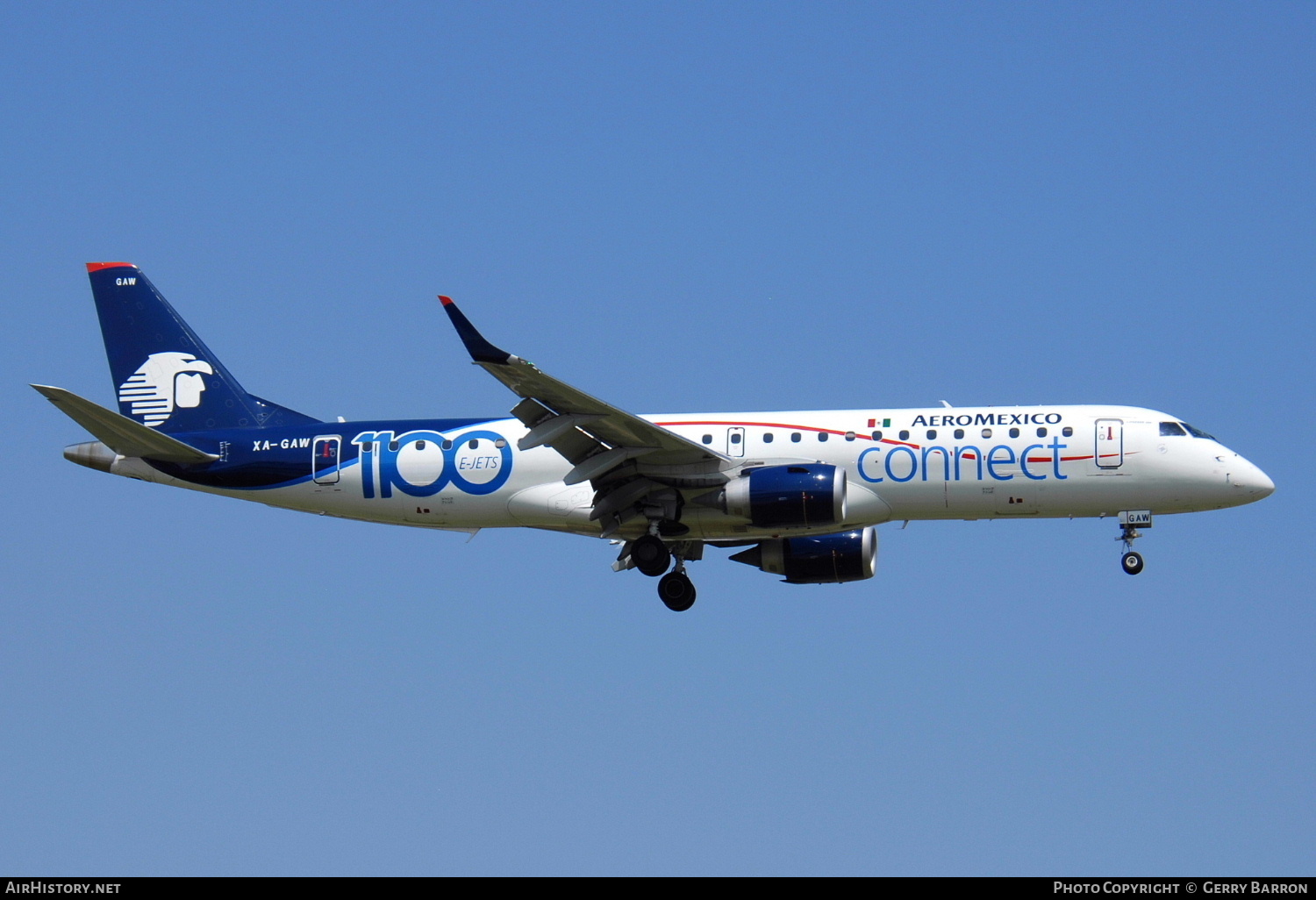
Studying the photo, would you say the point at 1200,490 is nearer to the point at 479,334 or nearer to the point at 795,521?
the point at 795,521

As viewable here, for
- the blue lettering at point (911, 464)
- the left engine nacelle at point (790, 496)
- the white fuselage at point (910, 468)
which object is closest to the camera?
the left engine nacelle at point (790, 496)

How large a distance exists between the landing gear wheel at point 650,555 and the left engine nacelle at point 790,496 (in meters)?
2.38

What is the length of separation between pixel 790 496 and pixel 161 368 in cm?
1686

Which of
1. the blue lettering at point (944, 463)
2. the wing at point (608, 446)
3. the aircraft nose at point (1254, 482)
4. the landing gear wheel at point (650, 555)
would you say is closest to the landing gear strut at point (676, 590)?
the landing gear wheel at point (650, 555)

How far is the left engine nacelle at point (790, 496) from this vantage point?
36094 millimetres

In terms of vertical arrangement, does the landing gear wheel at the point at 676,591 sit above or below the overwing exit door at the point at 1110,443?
below

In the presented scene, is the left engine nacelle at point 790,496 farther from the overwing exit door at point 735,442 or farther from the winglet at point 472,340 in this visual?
the winglet at point 472,340

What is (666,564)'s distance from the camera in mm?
38844

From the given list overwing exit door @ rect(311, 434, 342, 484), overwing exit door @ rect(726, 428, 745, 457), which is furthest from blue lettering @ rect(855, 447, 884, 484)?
overwing exit door @ rect(311, 434, 342, 484)

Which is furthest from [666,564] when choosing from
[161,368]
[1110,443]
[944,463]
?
[161,368]

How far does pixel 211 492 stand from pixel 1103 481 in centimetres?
2075
